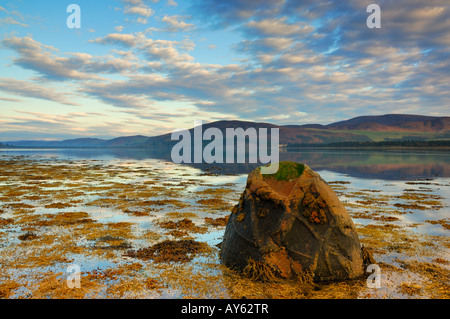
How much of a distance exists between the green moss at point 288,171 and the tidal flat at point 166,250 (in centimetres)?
313

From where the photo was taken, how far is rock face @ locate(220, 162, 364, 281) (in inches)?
299

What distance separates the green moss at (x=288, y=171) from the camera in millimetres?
8812

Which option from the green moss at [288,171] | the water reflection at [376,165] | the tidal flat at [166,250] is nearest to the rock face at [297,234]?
the green moss at [288,171]

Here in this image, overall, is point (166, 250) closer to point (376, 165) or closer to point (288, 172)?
point (288, 172)

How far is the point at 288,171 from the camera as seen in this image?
29.3ft

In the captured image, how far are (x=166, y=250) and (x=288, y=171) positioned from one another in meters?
5.02

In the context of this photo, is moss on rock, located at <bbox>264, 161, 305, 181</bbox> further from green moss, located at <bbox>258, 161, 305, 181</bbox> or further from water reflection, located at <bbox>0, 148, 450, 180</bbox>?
water reflection, located at <bbox>0, 148, 450, 180</bbox>

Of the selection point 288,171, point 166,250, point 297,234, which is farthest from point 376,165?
point 166,250

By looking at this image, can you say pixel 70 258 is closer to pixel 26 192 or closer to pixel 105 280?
pixel 105 280

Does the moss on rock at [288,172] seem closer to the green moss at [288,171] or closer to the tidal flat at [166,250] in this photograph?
the green moss at [288,171]

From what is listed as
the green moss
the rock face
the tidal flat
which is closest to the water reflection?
the tidal flat

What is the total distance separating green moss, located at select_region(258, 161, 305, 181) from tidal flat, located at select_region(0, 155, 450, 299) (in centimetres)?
313
